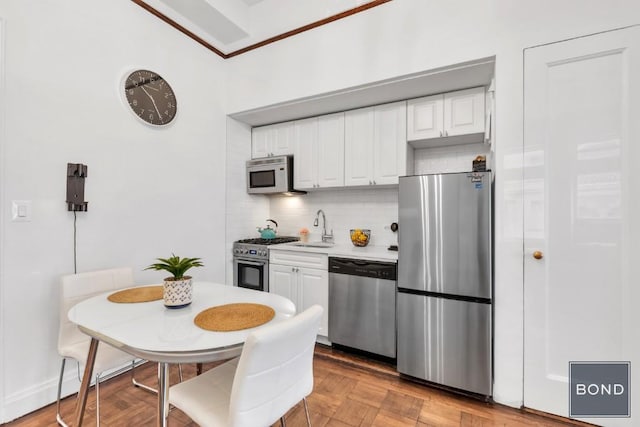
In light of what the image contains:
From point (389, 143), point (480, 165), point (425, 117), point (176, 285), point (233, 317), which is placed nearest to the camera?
point (233, 317)

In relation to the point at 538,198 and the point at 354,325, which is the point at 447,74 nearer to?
the point at 538,198

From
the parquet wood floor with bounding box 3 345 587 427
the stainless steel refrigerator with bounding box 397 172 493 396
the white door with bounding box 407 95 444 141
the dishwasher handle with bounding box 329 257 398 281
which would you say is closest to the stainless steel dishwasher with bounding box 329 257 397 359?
the dishwasher handle with bounding box 329 257 398 281

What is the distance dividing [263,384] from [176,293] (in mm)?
686

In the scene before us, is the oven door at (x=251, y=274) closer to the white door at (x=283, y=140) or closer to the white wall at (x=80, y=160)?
the white wall at (x=80, y=160)

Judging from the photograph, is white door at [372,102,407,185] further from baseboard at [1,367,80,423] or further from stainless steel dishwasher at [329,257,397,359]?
baseboard at [1,367,80,423]

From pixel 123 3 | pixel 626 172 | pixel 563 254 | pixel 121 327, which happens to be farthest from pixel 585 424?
pixel 123 3

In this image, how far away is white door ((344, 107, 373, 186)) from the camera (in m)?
2.84

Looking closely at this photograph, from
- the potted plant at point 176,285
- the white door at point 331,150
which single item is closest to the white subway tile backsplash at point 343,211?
the white door at point 331,150

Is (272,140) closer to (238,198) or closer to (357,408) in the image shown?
(238,198)

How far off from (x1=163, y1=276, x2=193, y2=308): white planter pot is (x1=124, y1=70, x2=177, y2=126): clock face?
1659mm

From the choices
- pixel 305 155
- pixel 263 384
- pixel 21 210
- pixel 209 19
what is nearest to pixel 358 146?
pixel 305 155

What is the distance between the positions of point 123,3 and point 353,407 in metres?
3.40

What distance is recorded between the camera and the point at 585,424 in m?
1.75

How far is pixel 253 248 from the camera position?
10.2ft
